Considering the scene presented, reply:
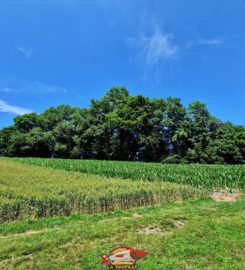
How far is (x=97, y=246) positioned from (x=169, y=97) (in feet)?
137

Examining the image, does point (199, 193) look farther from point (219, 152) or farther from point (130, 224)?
point (219, 152)

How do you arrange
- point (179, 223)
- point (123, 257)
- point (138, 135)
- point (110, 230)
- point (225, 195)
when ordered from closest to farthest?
point (123, 257)
point (110, 230)
point (179, 223)
point (225, 195)
point (138, 135)

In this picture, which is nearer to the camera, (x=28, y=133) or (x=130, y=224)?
(x=130, y=224)

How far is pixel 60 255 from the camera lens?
4566 millimetres

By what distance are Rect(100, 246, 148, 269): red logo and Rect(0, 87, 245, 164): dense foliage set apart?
35934mm

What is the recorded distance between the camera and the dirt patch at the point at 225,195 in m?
11.2

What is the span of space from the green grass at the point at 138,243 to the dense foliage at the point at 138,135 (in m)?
33.8

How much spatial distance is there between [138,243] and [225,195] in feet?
29.0

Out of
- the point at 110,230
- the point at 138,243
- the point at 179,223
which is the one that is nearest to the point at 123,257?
the point at 138,243

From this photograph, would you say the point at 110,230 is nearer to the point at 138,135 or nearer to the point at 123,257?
the point at 123,257

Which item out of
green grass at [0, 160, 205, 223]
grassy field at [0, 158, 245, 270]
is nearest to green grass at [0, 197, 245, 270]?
grassy field at [0, 158, 245, 270]

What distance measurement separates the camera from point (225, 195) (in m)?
12.2

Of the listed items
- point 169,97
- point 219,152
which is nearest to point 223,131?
point 219,152

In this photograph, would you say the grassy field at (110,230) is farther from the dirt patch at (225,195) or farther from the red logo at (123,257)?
the dirt patch at (225,195)
